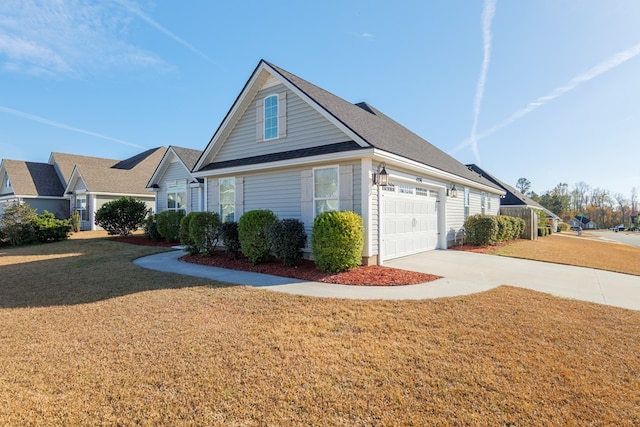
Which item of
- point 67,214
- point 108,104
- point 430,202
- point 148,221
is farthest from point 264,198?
point 67,214

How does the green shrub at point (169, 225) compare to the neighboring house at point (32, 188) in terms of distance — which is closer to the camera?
the green shrub at point (169, 225)

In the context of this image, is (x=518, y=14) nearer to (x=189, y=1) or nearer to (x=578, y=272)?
(x=578, y=272)

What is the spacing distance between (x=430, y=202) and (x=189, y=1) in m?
11.5

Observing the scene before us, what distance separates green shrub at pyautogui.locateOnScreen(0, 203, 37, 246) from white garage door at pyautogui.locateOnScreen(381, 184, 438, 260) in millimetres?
18462

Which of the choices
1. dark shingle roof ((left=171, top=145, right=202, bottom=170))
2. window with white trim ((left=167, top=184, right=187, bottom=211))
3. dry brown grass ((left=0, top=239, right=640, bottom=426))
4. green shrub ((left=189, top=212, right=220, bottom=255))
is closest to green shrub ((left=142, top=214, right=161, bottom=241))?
window with white trim ((left=167, top=184, right=187, bottom=211))

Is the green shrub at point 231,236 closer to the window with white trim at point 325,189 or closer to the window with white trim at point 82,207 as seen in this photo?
the window with white trim at point 325,189

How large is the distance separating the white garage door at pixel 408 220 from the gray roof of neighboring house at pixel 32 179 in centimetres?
2830

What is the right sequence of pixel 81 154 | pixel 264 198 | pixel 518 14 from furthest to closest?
pixel 81 154, pixel 264 198, pixel 518 14

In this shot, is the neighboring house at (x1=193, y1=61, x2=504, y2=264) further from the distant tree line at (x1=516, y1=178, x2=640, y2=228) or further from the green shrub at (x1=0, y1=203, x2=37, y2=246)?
the distant tree line at (x1=516, y1=178, x2=640, y2=228)

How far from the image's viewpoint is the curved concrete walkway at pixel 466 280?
20.6 ft

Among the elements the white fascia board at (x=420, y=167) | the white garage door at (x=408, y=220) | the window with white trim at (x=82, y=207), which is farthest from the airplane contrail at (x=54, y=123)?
the white fascia board at (x=420, y=167)

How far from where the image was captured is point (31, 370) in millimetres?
3363

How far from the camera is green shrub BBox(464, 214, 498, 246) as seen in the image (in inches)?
562

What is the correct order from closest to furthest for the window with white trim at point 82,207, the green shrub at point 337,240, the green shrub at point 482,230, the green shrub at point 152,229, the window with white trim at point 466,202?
1. the green shrub at point 337,240
2. the green shrub at point 482,230
3. the window with white trim at point 466,202
4. the green shrub at point 152,229
5. the window with white trim at point 82,207
